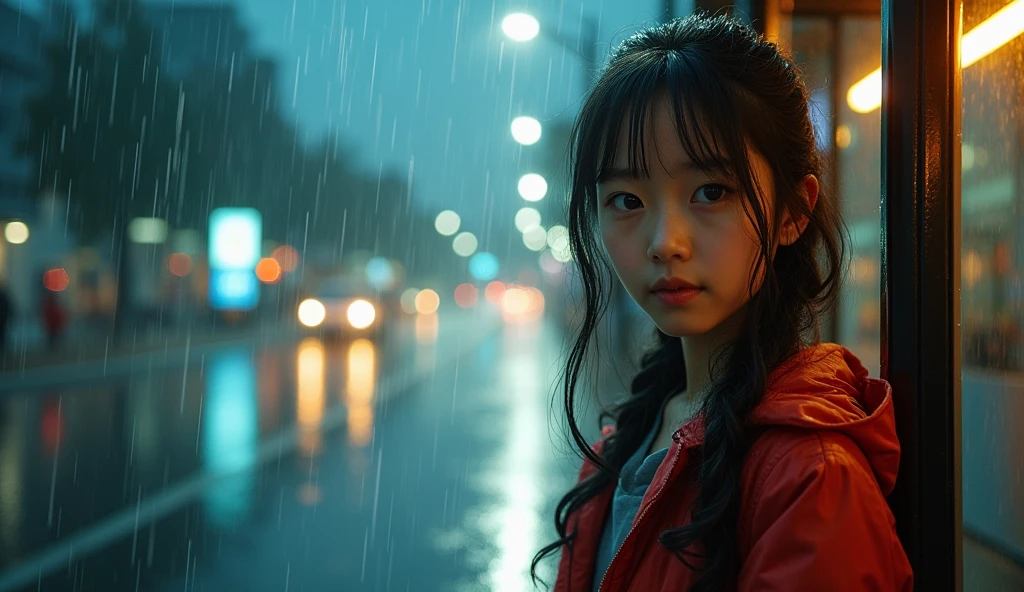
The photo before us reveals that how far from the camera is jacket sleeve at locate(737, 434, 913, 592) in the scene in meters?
1.12

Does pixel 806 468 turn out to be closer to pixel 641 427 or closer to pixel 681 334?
pixel 681 334

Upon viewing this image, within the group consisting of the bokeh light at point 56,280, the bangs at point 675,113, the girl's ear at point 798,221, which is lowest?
the girl's ear at point 798,221

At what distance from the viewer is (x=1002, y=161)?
2371mm

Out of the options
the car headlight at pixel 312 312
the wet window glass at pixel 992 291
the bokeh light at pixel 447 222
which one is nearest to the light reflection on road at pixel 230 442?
the wet window glass at pixel 992 291

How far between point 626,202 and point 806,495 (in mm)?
607

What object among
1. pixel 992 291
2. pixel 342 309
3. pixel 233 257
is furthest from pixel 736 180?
pixel 233 257

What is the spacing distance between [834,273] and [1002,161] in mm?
1133

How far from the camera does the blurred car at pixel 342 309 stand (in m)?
28.0

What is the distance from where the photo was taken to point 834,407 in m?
1.28

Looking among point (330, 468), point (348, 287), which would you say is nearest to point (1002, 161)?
point (330, 468)

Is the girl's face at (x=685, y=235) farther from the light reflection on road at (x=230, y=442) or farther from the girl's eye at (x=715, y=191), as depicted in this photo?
the light reflection on road at (x=230, y=442)

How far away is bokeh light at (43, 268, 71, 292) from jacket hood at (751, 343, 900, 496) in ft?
91.5

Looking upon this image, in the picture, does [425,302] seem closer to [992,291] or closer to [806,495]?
[992,291]

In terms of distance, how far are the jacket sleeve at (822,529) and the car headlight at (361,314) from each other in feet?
90.3
